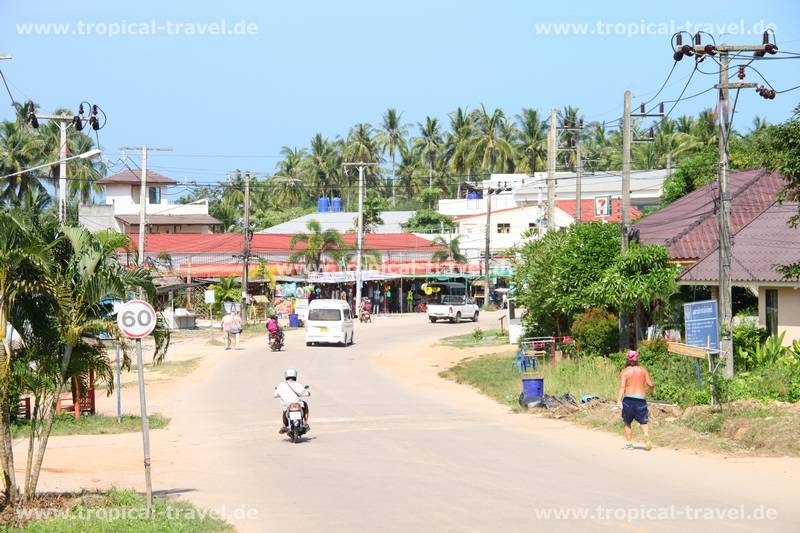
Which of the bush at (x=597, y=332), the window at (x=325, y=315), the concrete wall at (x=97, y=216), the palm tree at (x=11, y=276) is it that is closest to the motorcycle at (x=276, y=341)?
the window at (x=325, y=315)

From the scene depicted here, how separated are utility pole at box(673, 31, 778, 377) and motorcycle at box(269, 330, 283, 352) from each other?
22880mm

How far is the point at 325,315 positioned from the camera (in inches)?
1809

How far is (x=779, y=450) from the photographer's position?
55.1ft

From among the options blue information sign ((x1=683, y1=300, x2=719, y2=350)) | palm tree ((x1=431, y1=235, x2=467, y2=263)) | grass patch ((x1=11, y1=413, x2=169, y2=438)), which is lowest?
grass patch ((x1=11, y1=413, x2=169, y2=438))

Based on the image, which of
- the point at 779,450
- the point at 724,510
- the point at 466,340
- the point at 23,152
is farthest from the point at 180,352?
the point at 23,152

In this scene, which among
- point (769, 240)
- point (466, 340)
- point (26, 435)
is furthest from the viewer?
point (466, 340)

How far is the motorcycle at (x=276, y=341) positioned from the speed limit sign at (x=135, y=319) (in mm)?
30251

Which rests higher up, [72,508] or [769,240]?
[769,240]

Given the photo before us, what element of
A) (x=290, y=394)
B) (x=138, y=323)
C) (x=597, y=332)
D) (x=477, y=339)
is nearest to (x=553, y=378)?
(x=597, y=332)

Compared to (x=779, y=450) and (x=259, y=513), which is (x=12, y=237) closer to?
(x=259, y=513)

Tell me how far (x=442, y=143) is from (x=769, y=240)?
79.9 metres

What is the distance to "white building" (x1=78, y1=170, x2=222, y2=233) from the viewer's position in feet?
281

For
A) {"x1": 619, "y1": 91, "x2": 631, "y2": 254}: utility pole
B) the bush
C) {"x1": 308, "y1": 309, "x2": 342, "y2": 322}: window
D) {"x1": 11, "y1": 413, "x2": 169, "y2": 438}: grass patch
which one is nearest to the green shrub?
{"x1": 619, "y1": 91, "x2": 631, "y2": 254}: utility pole

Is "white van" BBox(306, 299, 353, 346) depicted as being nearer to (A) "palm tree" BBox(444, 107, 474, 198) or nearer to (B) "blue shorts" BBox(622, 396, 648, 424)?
(B) "blue shorts" BBox(622, 396, 648, 424)
